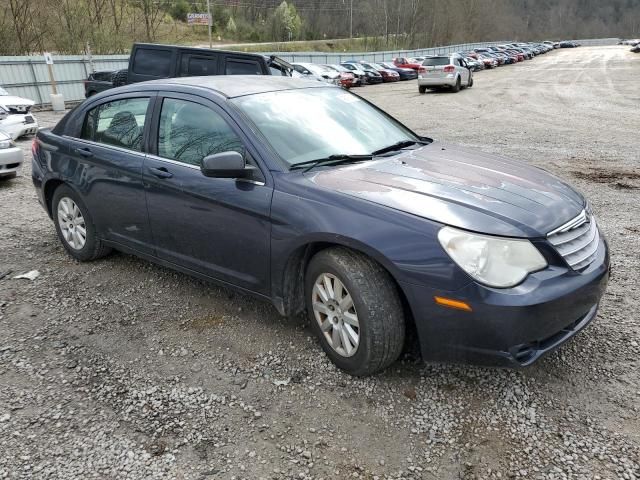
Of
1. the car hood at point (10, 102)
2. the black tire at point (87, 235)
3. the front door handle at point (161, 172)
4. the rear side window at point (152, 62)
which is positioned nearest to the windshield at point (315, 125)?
the front door handle at point (161, 172)

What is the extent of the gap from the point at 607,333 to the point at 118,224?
3.59 metres

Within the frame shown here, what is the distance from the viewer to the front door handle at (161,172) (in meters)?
3.58

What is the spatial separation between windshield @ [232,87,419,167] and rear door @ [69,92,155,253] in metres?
0.98

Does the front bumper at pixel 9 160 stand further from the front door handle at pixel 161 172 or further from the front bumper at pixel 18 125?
the front door handle at pixel 161 172

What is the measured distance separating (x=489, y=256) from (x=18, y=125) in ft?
38.6

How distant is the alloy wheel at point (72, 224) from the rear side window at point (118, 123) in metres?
0.64

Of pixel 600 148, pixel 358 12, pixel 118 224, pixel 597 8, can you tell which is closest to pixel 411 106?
pixel 600 148

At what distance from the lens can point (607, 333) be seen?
3336 millimetres

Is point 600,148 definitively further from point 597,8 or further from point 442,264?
point 597,8

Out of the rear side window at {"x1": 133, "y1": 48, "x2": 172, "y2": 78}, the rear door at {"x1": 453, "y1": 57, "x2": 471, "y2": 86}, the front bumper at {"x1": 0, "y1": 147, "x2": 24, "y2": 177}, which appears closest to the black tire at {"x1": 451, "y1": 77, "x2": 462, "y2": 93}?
the rear door at {"x1": 453, "y1": 57, "x2": 471, "y2": 86}

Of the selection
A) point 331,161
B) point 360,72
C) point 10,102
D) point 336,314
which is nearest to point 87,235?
point 331,161

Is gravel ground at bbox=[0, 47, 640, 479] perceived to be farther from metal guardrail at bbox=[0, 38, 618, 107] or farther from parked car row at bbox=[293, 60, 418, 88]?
parked car row at bbox=[293, 60, 418, 88]

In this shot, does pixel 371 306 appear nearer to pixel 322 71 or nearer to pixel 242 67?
pixel 242 67

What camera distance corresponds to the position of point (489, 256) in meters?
2.48
